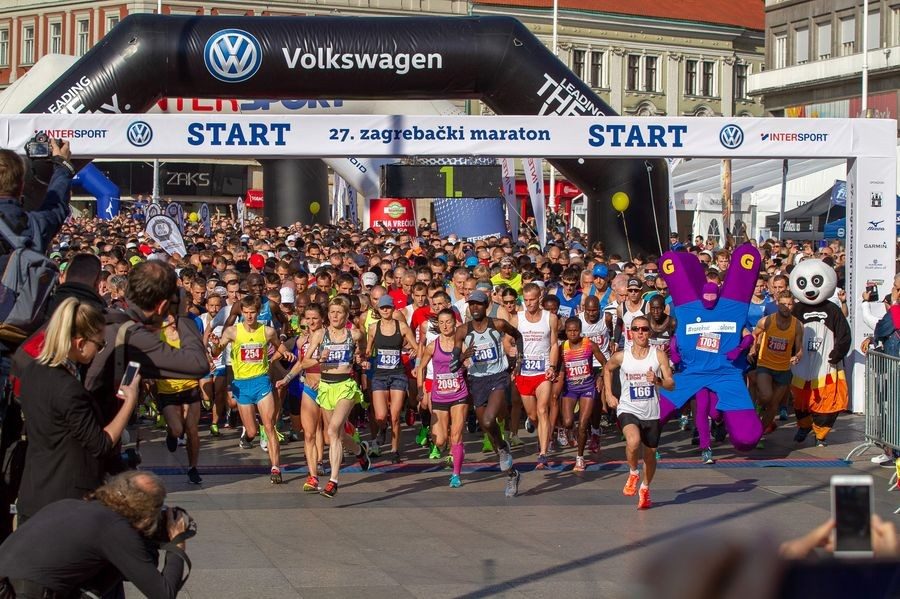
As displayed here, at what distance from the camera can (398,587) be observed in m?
7.54

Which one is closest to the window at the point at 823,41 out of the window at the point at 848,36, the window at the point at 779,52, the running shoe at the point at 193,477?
the window at the point at 848,36

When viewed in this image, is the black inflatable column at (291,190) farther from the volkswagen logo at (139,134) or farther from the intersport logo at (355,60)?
the volkswagen logo at (139,134)

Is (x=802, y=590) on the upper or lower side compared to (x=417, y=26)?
lower

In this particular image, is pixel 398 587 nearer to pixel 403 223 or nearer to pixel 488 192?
pixel 488 192

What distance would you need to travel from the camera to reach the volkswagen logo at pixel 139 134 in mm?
13836

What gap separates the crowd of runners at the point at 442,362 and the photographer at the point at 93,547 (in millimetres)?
5917

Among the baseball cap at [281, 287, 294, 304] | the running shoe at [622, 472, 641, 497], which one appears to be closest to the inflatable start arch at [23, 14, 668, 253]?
A: the baseball cap at [281, 287, 294, 304]

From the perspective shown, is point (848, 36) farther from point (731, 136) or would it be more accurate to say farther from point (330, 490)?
point (330, 490)

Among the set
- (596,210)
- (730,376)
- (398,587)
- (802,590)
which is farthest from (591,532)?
(596,210)

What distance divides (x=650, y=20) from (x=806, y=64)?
17222mm

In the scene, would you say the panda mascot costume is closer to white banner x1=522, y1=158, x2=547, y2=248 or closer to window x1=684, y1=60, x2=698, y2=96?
white banner x1=522, y1=158, x2=547, y2=248

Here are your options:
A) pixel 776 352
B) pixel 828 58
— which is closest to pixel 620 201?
pixel 776 352

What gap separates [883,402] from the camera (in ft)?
38.0

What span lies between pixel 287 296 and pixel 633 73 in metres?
58.6
